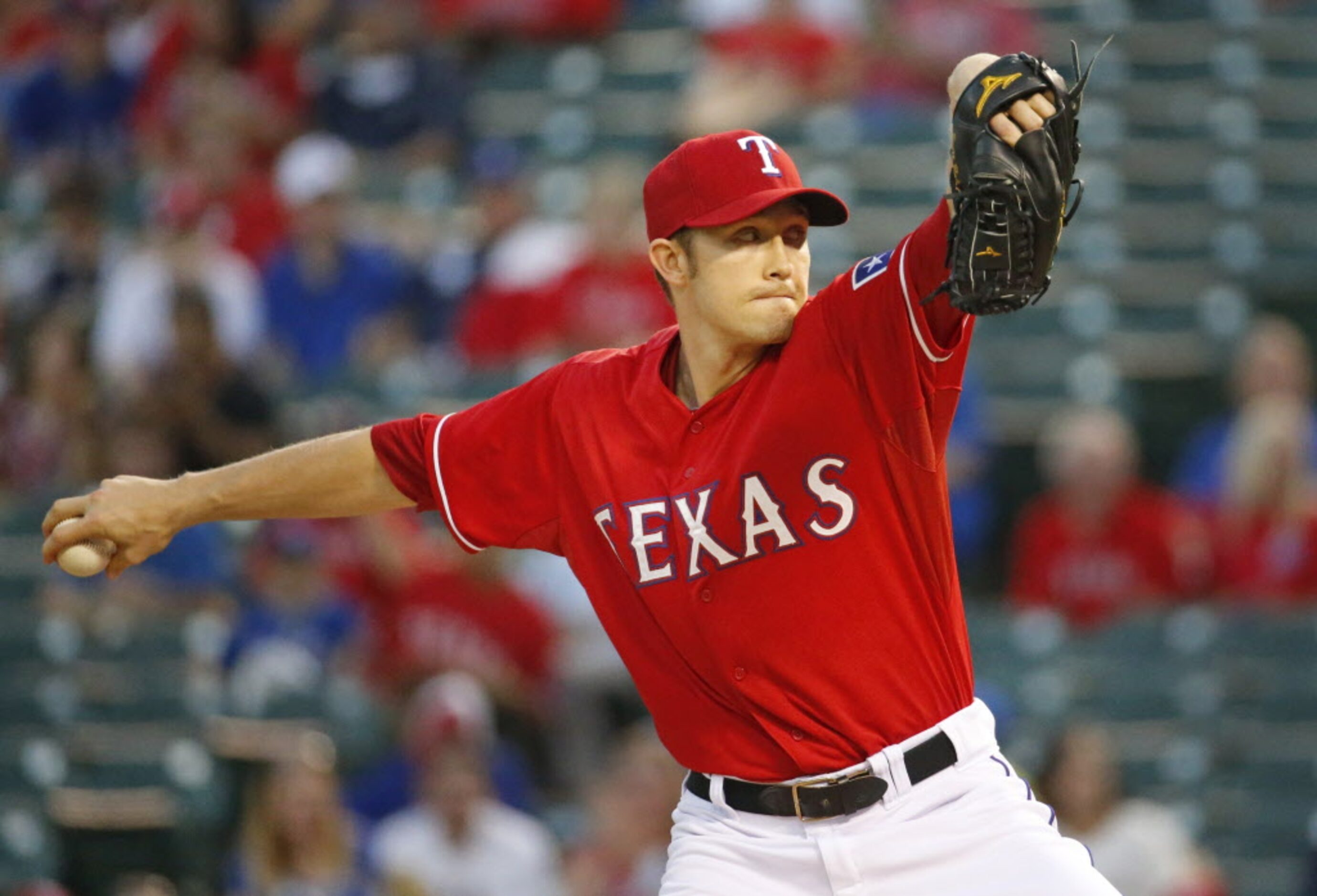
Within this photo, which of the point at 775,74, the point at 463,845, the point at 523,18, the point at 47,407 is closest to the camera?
the point at 463,845

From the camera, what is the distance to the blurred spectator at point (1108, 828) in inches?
256

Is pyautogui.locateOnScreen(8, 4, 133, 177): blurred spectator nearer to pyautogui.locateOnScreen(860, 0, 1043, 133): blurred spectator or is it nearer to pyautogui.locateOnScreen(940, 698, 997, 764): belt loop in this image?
pyautogui.locateOnScreen(860, 0, 1043, 133): blurred spectator

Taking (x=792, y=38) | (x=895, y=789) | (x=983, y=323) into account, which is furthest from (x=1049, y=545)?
(x=895, y=789)

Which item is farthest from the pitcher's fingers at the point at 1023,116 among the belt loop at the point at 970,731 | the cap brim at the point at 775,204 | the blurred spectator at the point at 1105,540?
the blurred spectator at the point at 1105,540

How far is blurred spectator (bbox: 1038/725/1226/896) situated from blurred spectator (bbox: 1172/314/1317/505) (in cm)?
176

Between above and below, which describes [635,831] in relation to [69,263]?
below

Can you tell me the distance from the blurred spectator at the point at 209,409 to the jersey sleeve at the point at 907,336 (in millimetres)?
5175

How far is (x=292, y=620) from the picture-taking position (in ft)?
26.4

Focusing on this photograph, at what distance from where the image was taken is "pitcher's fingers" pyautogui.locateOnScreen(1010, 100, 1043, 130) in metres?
3.35

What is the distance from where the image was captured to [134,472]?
27.6ft

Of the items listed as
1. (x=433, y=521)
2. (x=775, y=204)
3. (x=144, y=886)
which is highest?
(x=775, y=204)

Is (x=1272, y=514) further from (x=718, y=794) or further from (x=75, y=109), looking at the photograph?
(x=75, y=109)

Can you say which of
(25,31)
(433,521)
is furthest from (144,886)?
(25,31)

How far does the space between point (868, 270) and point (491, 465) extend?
0.97 meters
